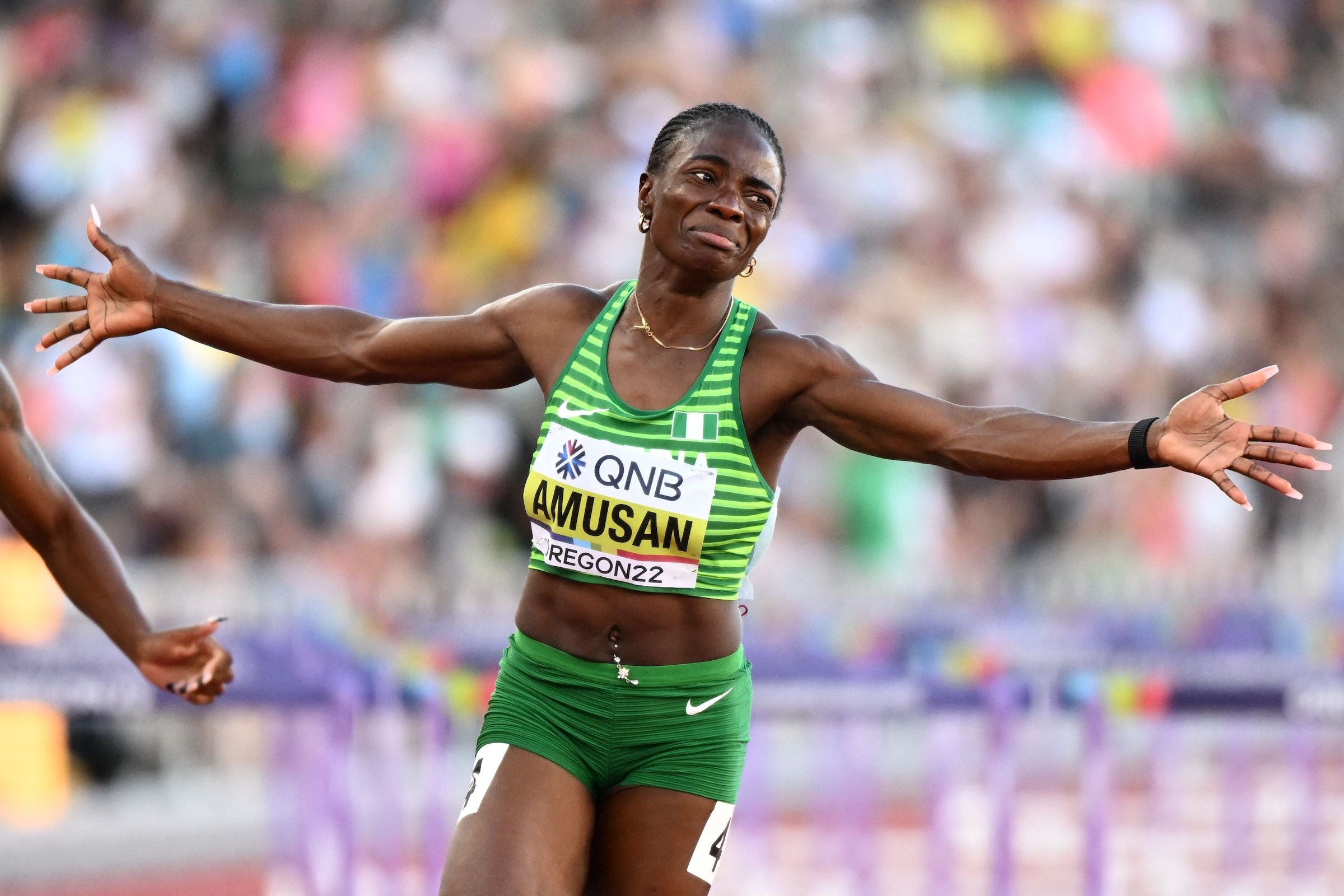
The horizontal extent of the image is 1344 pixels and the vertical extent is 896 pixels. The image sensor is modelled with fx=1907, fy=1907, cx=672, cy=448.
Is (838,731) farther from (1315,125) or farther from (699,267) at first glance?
(1315,125)

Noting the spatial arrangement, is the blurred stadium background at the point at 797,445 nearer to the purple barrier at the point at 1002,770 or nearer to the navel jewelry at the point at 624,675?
the purple barrier at the point at 1002,770

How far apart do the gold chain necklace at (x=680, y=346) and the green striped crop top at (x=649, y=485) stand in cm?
5

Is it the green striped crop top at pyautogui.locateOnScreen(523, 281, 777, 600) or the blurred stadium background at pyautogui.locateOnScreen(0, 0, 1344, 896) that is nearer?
the green striped crop top at pyautogui.locateOnScreen(523, 281, 777, 600)

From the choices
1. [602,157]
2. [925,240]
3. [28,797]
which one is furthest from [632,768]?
[925,240]

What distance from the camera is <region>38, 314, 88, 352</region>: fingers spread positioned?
4500mm

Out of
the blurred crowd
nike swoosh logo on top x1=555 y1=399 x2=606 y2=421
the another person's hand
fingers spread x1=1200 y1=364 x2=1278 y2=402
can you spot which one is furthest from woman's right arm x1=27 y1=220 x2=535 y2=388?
the blurred crowd

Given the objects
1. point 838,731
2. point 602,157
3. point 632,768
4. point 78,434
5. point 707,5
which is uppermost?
point 707,5

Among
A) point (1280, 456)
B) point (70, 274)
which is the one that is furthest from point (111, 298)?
point (1280, 456)

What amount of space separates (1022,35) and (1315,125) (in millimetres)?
2627

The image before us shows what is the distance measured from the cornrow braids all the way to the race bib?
0.69 metres

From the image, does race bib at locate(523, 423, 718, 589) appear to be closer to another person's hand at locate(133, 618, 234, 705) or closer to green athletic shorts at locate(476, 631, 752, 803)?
green athletic shorts at locate(476, 631, 752, 803)

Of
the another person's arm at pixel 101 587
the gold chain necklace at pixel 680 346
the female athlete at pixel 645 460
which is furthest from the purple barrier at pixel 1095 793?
the another person's arm at pixel 101 587

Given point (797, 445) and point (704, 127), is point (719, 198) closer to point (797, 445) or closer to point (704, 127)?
point (704, 127)

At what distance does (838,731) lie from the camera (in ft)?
26.6
